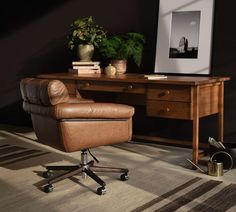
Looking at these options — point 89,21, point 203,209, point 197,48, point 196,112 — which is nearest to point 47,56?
point 89,21

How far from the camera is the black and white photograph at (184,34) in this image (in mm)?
4258

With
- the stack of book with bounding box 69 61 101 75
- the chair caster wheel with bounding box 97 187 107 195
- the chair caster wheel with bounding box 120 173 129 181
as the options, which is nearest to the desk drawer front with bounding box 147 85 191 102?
the chair caster wheel with bounding box 120 173 129 181

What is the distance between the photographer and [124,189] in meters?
3.09

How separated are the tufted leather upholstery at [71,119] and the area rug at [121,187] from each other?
360 millimetres

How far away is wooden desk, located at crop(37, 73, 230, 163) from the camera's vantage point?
11.7ft

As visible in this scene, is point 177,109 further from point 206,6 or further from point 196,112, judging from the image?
point 206,6

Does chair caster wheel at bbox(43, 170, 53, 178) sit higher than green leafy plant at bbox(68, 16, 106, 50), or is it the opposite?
green leafy plant at bbox(68, 16, 106, 50)

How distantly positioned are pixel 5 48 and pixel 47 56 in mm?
838

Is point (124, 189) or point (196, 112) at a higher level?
point (196, 112)

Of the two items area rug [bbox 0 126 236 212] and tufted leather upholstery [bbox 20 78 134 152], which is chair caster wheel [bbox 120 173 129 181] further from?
tufted leather upholstery [bbox 20 78 134 152]

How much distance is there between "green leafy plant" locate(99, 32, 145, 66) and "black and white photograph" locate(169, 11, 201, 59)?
1.10 ft

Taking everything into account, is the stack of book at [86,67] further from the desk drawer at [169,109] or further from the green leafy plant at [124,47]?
the desk drawer at [169,109]

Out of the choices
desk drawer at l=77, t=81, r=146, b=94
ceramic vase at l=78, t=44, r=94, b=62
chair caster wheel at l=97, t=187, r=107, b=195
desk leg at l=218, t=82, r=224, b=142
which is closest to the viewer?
chair caster wheel at l=97, t=187, r=107, b=195

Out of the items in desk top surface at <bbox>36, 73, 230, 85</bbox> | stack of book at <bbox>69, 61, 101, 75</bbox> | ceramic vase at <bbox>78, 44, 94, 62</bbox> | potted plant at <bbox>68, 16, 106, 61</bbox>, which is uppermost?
potted plant at <bbox>68, 16, 106, 61</bbox>
